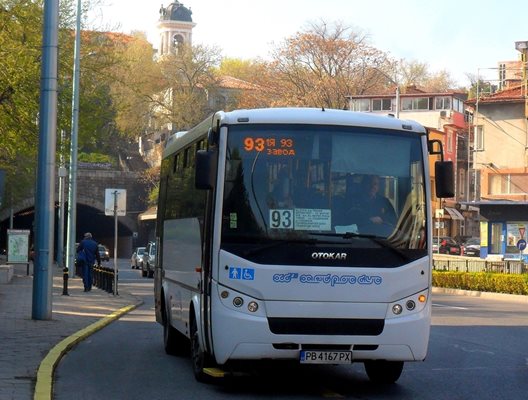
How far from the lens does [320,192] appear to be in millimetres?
11914

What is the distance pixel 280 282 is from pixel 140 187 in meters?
83.3

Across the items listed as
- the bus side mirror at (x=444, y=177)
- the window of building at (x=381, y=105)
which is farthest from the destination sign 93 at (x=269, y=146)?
the window of building at (x=381, y=105)

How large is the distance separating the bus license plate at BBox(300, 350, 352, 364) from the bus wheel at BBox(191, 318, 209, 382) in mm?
1327

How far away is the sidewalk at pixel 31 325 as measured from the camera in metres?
12.2

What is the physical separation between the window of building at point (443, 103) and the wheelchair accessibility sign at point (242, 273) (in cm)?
8451

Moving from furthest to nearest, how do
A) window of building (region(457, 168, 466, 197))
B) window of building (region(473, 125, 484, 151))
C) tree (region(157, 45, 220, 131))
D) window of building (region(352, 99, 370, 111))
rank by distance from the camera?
1. window of building (region(457, 168, 466, 197))
2. tree (region(157, 45, 220, 131))
3. window of building (region(352, 99, 370, 111))
4. window of building (region(473, 125, 484, 151))

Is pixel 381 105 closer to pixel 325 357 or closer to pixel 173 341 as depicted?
pixel 173 341

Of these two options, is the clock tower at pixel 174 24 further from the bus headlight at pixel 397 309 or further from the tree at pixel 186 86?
the bus headlight at pixel 397 309

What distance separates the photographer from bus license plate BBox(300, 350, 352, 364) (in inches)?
451

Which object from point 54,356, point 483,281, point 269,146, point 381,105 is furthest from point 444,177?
point 381,105

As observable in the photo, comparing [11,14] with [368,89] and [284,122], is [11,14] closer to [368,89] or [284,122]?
[284,122]

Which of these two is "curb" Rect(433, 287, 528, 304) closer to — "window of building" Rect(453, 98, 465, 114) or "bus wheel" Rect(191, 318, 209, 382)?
"bus wheel" Rect(191, 318, 209, 382)

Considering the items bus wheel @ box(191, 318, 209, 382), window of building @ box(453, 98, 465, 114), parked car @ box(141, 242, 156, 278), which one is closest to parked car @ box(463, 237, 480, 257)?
window of building @ box(453, 98, 465, 114)

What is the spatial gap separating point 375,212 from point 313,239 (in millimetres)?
743
